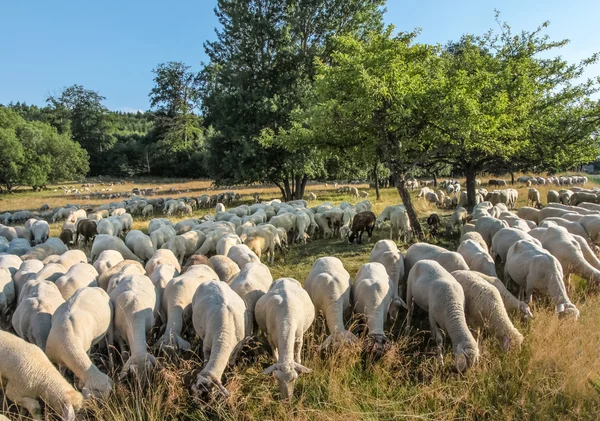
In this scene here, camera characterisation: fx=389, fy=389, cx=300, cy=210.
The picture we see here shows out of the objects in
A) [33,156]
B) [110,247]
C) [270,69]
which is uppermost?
[270,69]

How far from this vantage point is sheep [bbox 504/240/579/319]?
668 centimetres

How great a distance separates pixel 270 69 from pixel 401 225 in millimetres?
16597

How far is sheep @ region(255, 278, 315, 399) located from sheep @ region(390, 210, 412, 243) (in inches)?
354

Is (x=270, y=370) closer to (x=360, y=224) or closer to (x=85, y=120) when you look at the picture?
(x=360, y=224)

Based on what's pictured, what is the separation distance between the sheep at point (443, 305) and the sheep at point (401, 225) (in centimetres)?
764

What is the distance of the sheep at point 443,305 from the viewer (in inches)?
204

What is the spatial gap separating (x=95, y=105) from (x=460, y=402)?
315 ft

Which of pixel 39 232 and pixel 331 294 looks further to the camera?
pixel 39 232

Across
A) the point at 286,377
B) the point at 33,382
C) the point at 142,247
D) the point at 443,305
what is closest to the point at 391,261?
the point at 443,305

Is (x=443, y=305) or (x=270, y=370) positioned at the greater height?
(x=443, y=305)

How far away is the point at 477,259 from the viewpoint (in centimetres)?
816

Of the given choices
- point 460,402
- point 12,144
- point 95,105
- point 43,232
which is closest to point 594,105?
point 460,402

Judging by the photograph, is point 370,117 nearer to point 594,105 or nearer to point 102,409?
point 102,409

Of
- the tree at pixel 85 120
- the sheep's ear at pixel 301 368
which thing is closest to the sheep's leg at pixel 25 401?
the sheep's ear at pixel 301 368
